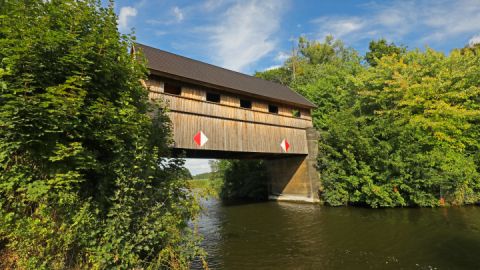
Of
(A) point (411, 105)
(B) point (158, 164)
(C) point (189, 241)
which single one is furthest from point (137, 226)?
(A) point (411, 105)

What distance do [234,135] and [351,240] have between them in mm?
7474

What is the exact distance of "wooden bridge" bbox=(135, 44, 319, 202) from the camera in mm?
11080

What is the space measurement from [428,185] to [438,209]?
4.01ft

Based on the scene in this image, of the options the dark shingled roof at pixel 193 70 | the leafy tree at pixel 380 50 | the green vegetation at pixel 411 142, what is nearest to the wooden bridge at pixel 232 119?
the dark shingled roof at pixel 193 70

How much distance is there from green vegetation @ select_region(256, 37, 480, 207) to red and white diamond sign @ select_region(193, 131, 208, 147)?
8100mm

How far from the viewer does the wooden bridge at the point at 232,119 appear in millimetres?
11080

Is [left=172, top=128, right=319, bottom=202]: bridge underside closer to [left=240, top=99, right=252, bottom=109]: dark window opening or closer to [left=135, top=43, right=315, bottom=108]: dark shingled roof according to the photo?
[left=240, top=99, right=252, bottom=109]: dark window opening

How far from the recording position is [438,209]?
461 inches

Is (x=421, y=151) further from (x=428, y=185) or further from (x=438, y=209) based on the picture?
(x=438, y=209)

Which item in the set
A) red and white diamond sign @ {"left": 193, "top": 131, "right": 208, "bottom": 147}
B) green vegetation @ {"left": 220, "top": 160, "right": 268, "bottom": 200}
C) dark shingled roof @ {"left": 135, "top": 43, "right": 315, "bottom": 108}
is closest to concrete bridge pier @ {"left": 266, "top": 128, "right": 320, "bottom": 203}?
green vegetation @ {"left": 220, "top": 160, "right": 268, "bottom": 200}

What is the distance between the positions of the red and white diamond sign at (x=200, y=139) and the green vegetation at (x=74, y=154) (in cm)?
704

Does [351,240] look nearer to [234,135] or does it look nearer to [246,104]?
[234,135]

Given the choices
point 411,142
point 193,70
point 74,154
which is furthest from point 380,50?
point 74,154

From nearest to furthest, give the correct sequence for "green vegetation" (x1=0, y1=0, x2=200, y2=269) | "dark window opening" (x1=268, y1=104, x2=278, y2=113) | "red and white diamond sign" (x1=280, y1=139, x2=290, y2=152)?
"green vegetation" (x1=0, y1=0, x2=200, y2=269), "red and white diamond sign" (x1=280, y1=139, x2=290, y2=152), "dark window opening" (x1=268, y1=104, x2=278, y2=113)
